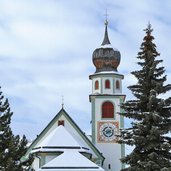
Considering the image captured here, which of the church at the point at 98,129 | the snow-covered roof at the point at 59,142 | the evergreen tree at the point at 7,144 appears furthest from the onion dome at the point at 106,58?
the evergreen tree at the point at 7,144

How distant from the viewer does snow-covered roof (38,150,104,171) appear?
41.9 meters

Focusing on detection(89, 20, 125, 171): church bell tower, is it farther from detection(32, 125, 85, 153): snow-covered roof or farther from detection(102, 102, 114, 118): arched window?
detection(32, 125, 85, 153): snow-covered roof

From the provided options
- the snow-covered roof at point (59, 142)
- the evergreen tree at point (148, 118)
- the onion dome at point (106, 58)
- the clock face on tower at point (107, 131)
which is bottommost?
the evergreen tree at point (148, 118)

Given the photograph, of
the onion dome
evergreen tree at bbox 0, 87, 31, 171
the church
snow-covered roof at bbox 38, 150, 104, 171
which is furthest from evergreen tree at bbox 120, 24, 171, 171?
the onion dome

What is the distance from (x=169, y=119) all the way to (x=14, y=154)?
34.2 ft

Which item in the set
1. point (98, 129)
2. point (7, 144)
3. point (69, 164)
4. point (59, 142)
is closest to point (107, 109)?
point (98, 129)

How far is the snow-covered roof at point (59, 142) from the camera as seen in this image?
154 ft

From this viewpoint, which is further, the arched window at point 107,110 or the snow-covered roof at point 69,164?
the arched window at point 107,110

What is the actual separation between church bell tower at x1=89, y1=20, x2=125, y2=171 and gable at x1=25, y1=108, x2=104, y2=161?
2.90 m

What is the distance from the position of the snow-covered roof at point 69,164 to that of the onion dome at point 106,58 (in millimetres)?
15292

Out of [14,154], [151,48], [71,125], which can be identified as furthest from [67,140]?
[151,48]

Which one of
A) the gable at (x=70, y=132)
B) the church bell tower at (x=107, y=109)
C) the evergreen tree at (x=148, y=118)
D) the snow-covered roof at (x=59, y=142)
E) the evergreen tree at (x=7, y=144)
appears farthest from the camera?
the church bell tower at (x=107, y=109)

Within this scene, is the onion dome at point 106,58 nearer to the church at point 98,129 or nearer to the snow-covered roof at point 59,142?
the church at point 98,129

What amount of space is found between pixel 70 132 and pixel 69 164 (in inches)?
360
